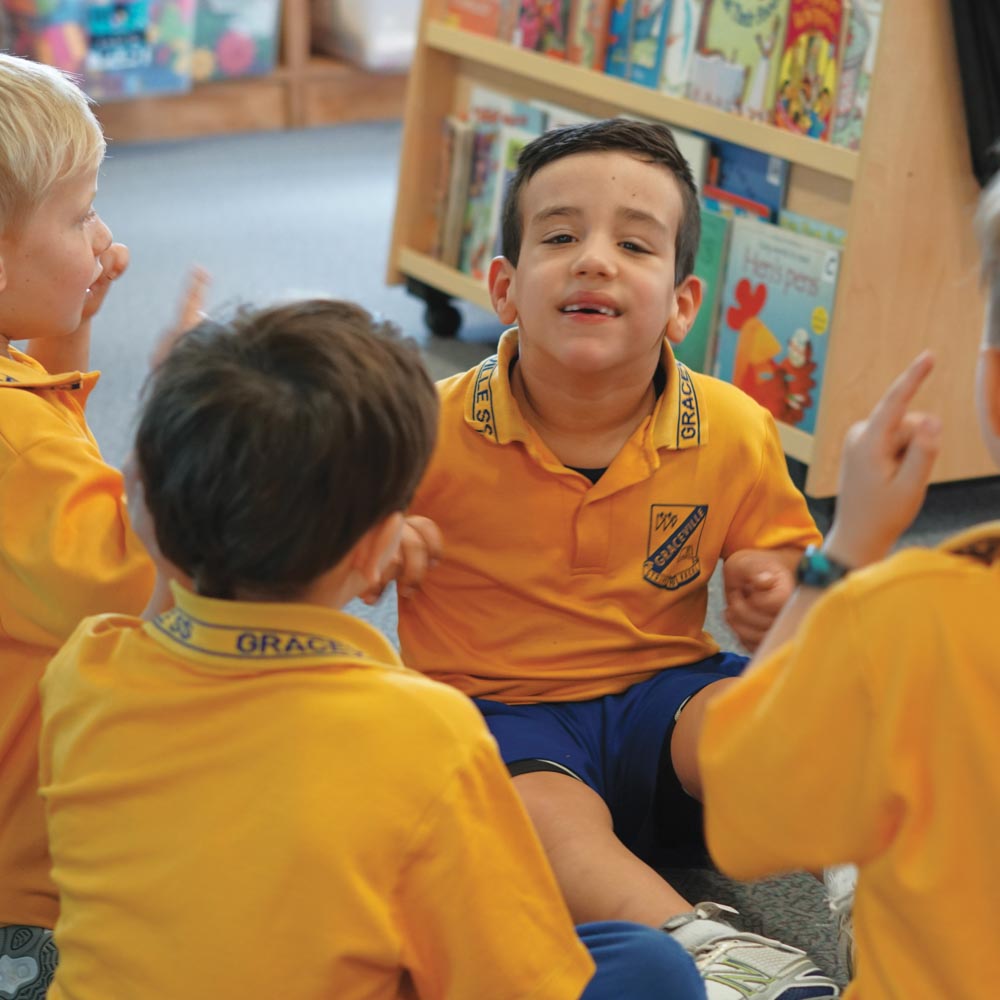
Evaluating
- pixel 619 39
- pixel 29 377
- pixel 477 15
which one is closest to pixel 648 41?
pixel 619 39

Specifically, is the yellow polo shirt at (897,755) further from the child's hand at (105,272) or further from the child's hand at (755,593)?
the child's hand at (105,272)

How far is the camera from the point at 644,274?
1269 millimetres

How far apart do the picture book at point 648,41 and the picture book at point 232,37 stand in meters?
2.20

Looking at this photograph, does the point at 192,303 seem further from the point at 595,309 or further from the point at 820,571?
the point at 820,571

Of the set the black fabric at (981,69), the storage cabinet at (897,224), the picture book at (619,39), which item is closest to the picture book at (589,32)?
the picture book at (619,39)

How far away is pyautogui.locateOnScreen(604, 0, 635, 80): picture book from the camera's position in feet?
7.81

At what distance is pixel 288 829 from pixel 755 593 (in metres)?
0.60

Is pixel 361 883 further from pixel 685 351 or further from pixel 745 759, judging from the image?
pixel 685 351

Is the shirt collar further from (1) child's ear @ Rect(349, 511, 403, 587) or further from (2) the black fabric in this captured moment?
(2) the black fabric

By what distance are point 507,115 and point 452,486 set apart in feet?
5.17

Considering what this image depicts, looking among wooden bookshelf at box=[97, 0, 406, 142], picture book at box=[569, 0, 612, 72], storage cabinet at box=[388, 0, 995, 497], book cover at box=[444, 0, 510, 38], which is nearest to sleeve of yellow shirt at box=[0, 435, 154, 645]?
storage cabinet at box=[388, 0, 995, 497]

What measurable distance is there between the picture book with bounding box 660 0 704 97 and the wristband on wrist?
167cm

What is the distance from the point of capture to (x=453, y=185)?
2809 mm

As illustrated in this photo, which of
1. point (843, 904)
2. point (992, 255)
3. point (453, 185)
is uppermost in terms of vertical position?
point (992, 255)
